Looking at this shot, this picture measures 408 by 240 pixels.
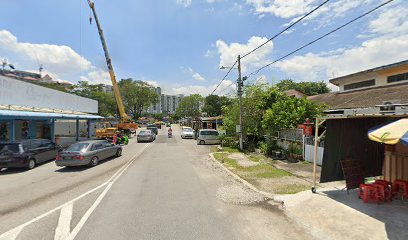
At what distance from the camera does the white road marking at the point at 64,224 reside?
541 cm

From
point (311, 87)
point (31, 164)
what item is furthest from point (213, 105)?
point (31, 164)

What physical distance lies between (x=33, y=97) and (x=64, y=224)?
2127 centimetres

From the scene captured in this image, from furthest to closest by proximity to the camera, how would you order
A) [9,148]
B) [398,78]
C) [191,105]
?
[191,105] < [398,78] < [9,148]

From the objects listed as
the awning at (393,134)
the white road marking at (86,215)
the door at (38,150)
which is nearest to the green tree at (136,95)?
the door at (38,150)

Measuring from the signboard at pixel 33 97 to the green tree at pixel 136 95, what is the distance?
209ft

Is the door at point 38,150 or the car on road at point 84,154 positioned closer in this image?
the car on road at point 84,154

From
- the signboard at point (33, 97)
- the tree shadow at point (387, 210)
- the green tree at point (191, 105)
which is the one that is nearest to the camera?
the tree shadow at point (387, 210)

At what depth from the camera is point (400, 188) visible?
24.1 feet

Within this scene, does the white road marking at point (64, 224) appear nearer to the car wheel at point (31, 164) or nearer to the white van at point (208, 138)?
the car wheel at point (31, 164)

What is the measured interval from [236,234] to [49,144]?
1479 centimetres

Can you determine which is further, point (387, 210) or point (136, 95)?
point (136, 95)

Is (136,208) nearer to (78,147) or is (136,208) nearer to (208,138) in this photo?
(78,147)

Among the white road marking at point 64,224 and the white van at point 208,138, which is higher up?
the white van at point 208,138

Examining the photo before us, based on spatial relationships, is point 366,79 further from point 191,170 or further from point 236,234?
point 236,234
